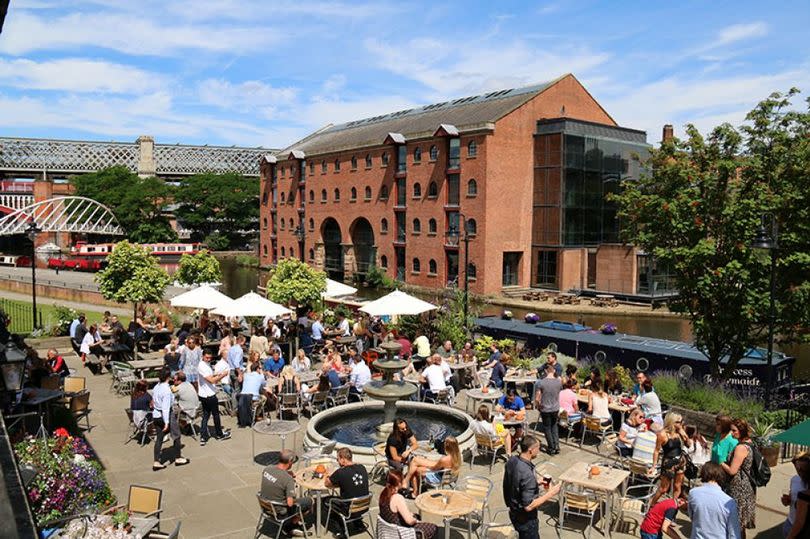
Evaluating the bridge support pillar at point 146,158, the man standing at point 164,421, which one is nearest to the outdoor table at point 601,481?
the man standing at point 164,421

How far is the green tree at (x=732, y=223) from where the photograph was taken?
1495 centimetres

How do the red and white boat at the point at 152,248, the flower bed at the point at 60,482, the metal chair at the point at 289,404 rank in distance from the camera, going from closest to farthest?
the flower bed at the point at 60,482 → the metal chair at the point at 289,404 → the red and white boat at the point at 152,248

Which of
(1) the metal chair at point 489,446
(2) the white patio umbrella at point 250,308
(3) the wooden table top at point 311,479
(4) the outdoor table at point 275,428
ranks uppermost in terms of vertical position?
(2) the white patio umbrella at point 250,308

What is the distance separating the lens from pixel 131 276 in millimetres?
20594

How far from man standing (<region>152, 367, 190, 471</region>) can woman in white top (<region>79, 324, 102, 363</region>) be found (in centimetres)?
812

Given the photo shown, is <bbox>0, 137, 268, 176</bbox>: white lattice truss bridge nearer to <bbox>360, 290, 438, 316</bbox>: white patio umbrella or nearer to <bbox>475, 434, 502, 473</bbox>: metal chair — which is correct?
<bbox>360, 290, 438, 316</bbox>: white patio umbrella

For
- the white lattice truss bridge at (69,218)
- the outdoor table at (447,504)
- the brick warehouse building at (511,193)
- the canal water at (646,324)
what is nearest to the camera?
the outdoor table at (447,504)

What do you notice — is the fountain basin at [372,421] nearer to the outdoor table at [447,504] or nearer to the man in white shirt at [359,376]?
the man in white shirt at [359,376]

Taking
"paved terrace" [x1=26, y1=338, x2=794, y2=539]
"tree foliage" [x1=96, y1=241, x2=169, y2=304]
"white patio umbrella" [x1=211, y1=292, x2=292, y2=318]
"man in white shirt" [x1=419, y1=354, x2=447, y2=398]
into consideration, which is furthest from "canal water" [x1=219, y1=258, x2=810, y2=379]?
"paved terrace" [x1=26, y1=338, x2=794, y2=539]

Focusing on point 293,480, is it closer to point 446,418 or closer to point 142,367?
point 446,418

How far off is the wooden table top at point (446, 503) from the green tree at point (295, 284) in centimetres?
1486

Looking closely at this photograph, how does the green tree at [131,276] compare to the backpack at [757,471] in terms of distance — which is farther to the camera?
the green tree at [131,276]

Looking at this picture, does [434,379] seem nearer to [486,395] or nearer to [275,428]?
[486,395]

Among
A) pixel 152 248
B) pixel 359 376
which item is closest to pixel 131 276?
pixel 359 376
